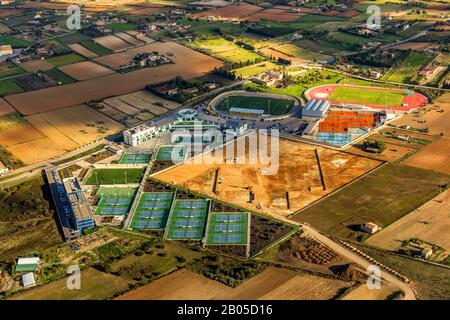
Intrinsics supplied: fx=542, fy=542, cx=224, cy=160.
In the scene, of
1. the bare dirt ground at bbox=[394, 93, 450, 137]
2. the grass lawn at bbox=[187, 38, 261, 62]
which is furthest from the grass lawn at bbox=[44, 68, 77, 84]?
the bare dirt ground at bbox=[394, 93, 450, 137]

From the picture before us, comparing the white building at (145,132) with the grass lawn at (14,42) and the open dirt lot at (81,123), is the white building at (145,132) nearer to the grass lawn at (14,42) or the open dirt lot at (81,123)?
the open dirt lot at (81,123)

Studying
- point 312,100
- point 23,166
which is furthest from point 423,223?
point 23,166

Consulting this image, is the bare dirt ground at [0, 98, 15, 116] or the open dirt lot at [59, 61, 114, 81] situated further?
the open dirt lot at [59, 61, 114, 81]

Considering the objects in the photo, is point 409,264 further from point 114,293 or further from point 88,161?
point 88,161

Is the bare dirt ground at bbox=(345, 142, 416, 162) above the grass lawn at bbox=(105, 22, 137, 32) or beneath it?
beneath

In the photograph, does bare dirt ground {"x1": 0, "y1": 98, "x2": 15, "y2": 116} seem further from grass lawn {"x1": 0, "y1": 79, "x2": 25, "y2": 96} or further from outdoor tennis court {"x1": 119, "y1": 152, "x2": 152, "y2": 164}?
outdoor tennis court {"x1": 119, "y1": 152, "x2": 152, "y2": 164}

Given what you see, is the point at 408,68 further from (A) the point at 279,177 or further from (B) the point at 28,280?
(B) the point at 28,280

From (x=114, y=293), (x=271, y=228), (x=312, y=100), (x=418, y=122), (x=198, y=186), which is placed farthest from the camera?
(x=312, y=100)

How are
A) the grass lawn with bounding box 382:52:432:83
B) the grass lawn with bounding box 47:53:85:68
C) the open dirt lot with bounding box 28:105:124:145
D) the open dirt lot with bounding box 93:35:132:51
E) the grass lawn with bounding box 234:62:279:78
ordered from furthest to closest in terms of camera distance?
the open dirt lot with bounding box 93:35:132:51 < the grass lawn with bounding box 47:53:85:68 < the grass lawn with bounding box 234:62:279:78 < the grass lawn with bounding box 382:52:432:83 < the open dirt lot with bounding box 28:105:124:145
